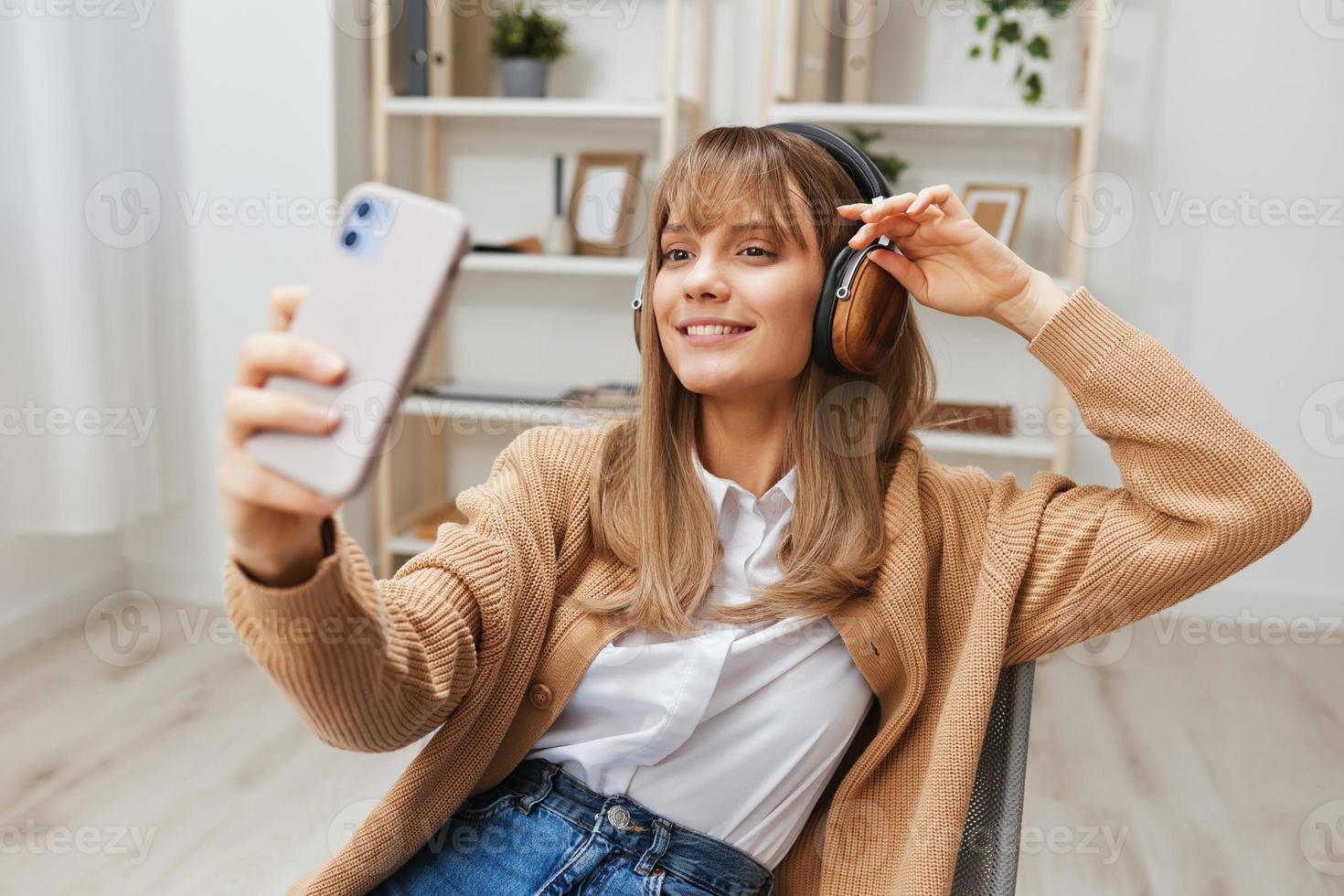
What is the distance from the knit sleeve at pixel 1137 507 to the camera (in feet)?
3.12

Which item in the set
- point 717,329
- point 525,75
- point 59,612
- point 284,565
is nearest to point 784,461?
point 717,329

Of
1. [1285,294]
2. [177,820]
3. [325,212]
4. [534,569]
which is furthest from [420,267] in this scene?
[1285,294]

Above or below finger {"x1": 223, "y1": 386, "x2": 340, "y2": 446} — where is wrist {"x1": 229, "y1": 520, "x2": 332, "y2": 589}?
below

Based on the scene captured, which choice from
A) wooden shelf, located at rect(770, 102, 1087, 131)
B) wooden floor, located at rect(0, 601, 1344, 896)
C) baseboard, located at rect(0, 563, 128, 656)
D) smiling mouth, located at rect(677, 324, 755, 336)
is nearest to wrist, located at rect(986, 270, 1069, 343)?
smiling mouth, located at rect(677, 324, 755, 336)

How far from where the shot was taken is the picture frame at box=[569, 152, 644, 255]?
2994 mm

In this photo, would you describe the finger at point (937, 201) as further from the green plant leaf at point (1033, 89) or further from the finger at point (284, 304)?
the green plant leaf at point (1033, 89)

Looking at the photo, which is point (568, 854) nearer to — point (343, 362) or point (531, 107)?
point (343, 362)

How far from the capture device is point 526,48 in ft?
9.70

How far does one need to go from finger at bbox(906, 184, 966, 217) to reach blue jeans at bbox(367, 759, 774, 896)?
22.2 inches

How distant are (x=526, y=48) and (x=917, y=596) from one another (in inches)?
91.9

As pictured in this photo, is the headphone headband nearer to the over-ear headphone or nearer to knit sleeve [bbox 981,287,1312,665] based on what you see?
the over-ear headphone

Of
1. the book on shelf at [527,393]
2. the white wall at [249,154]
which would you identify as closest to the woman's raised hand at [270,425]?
the book on shelf at [527,393]

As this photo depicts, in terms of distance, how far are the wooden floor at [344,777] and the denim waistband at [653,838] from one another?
1.01m

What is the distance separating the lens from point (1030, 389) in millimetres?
3090
